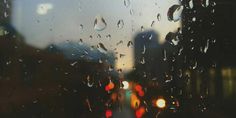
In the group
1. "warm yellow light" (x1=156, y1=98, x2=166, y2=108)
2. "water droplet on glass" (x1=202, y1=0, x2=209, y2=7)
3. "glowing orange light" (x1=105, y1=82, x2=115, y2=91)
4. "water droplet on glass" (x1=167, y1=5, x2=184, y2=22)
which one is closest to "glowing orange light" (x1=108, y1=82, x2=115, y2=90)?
"glowing orange light" (x1=105, y1=82, x2=115, y2=91)

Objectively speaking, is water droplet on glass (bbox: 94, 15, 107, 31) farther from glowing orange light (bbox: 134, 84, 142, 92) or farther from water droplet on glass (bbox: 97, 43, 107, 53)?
glowing orange light (bbox: 134, 84, 142, 92)

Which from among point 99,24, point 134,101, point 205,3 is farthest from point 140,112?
point 205,3

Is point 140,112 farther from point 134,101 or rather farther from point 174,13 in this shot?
point 174,13

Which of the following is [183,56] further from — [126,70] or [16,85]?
[16,85]

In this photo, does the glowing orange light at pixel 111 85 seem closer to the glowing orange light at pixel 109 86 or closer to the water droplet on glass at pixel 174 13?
the glowing orange light at pixel 109 86

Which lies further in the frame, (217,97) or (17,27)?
(217,97)

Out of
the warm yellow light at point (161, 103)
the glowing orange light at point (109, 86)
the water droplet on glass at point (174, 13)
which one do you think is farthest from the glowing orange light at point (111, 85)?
the water droplet on glass at point (174, 13)

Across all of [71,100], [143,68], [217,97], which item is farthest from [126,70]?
[217,97]
